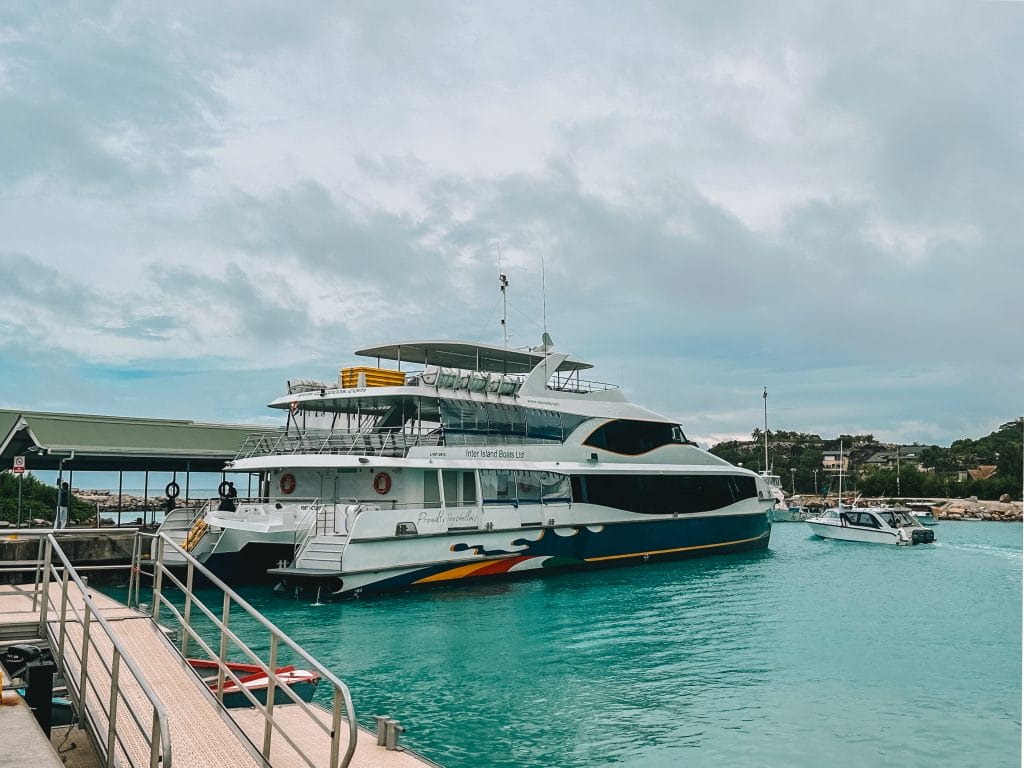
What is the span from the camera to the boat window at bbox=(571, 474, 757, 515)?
24.1 m

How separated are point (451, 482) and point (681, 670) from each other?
31.4 ft

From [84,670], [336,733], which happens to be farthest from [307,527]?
[336,733]

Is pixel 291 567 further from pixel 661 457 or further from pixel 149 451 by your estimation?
pixel 661 457

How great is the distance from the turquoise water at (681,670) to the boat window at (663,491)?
2.69 metres

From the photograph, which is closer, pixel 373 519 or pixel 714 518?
pixel 373 519

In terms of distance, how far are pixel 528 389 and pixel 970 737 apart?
15.4 meters

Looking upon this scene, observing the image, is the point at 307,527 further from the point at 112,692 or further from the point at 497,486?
the point at 112,692

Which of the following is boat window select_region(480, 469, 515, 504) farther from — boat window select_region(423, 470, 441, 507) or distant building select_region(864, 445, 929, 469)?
distant building select_region(864, 445, 929, 469)

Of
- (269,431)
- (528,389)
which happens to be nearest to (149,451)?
(269,431)

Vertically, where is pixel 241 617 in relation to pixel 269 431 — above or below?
below

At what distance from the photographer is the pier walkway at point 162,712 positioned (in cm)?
455

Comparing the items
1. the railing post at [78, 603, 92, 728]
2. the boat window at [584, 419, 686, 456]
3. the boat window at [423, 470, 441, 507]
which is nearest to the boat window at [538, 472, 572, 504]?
the boat window at [584, 419, 686, 456]

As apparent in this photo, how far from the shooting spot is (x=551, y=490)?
75.4ft

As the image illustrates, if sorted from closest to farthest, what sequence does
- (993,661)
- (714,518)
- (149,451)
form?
A: (993,661)
(149,451)
(714,518)
